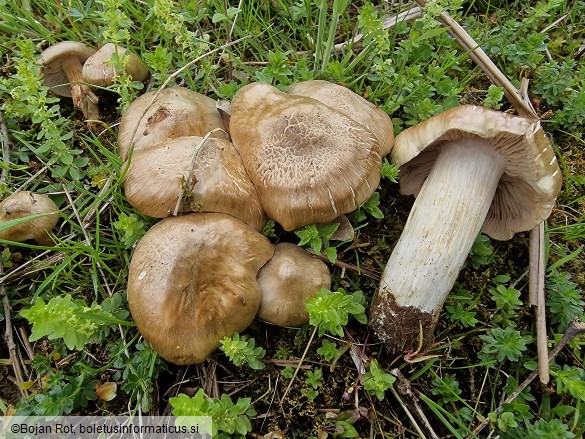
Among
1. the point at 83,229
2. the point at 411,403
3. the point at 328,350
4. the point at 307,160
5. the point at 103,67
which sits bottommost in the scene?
the point at 411,403

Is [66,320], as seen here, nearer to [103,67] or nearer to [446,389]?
[103,67]

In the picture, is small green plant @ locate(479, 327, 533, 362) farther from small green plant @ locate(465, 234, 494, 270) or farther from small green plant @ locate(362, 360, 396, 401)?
small green plant @ locate(362, 360, 396, 401)

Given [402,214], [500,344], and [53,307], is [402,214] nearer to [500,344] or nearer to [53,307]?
[500,344]

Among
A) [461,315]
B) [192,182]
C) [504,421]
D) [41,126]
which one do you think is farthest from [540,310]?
[41,126]

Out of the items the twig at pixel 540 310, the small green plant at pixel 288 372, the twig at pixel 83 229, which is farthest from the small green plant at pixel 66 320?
the twig at pixel 540 310

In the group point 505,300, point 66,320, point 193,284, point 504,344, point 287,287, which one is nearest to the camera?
point 66,320

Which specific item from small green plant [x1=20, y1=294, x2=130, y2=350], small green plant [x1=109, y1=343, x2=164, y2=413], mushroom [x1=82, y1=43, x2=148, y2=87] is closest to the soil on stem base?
small green plant [x1=109, y1=343, x2=164, y2=413]

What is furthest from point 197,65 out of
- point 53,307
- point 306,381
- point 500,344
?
point 500,344
